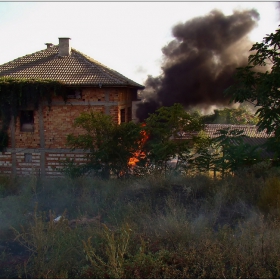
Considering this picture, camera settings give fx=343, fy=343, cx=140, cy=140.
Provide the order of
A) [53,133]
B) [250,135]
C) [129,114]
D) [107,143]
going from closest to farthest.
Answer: [107,143] < [53,133] < [129,114] < [250,135]

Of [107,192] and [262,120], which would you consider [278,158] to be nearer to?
[262,120]

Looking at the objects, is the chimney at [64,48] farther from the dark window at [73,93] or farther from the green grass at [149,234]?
the green grass at [149,234]

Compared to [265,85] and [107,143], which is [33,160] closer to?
[107,143]

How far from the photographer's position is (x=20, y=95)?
13812mm

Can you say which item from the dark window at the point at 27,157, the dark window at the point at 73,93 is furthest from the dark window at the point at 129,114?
the dark window at the point at 27,157

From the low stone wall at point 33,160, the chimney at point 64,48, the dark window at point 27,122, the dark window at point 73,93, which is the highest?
the chimney at point 64,48

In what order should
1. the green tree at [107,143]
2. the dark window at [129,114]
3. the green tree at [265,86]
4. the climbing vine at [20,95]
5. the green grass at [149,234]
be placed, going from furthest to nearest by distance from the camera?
the dark window at [129,114] → the climbing vine at [20,95] → the green tree at [107,143] → the green tree at [265,86] → the green grass at [149,234]

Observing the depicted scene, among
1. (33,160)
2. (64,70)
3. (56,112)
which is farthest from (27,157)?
(64,70)

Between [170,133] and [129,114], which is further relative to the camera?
[129,114]

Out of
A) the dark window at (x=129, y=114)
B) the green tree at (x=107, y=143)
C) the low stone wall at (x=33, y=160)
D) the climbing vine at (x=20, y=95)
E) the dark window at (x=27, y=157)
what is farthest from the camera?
the dark window at (x=129, y=114)

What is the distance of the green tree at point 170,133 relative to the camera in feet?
33.4

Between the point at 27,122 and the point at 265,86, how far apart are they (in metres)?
10.0

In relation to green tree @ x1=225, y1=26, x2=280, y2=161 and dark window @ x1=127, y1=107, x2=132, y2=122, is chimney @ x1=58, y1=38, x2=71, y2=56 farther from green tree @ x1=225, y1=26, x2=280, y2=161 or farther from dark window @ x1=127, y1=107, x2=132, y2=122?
green tree @ x1=225, y1=26, x2=280, y2=161

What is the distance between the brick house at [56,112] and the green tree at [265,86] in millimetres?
5247
